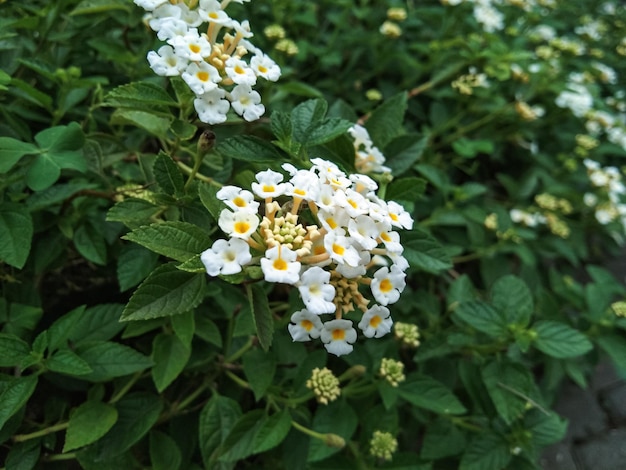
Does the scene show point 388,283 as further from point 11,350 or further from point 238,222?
point 11,350

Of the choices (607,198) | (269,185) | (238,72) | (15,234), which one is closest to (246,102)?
(238,72)

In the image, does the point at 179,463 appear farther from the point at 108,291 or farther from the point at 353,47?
the point at 353,47

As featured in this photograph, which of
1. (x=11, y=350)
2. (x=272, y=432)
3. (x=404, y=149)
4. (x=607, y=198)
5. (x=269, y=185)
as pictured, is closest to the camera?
(x=269, y=185)

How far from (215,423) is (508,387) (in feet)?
2.22

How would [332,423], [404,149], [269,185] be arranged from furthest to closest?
[404,149] < [332,423] < [269,185]

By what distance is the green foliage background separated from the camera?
102 centimetres

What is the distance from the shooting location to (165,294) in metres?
0.88

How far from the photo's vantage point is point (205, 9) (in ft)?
3.19

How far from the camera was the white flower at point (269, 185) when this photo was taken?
33.4 inches

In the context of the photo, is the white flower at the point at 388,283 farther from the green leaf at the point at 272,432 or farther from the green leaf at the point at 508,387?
the green leaf at the point at 508,387

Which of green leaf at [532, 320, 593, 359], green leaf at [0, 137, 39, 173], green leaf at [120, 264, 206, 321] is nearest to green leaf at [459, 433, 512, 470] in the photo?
green leaf at [532, 320, 593, 359]

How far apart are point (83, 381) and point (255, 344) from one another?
1.23ft

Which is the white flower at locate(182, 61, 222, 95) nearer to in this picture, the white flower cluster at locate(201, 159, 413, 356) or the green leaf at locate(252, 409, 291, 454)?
the white flower cluster at locate(201, 159, 413, 356)

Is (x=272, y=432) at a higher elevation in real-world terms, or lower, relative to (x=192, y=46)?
lower
